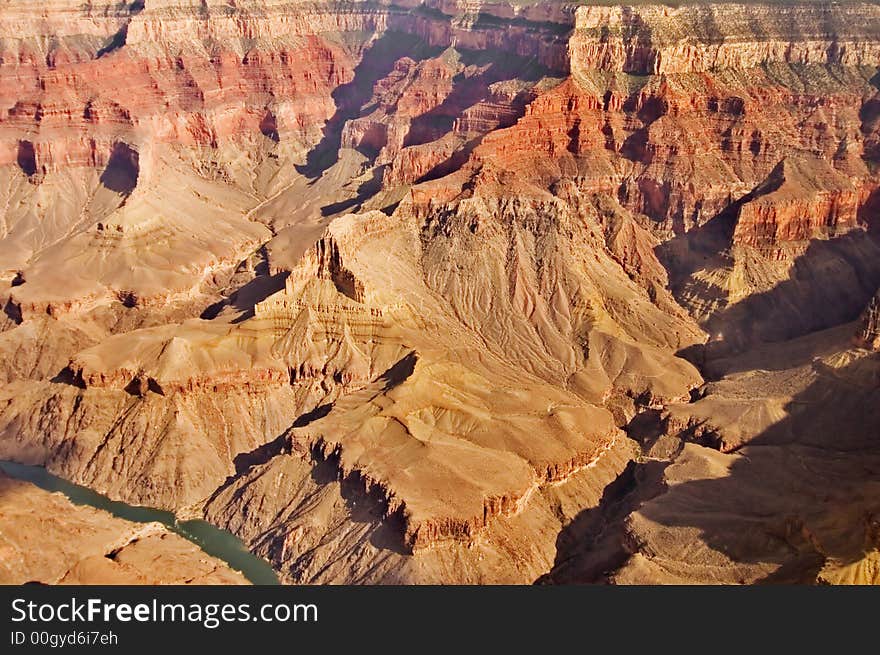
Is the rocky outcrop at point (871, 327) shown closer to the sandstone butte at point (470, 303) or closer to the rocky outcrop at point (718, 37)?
the sandstone butte at point (470, 303)

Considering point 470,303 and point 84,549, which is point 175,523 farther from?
point 470,303

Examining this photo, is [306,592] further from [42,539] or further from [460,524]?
[42,539]

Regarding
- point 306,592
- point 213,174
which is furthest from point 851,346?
point 213,174

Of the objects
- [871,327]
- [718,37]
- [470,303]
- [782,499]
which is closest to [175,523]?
[470,303]

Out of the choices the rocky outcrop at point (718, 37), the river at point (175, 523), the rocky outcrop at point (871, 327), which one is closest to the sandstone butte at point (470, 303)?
the rocky outcrop at point (871, 327)

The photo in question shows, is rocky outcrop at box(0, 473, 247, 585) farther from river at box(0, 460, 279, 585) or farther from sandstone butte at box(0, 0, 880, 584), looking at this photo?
river at box(0, 460, 279, 585)

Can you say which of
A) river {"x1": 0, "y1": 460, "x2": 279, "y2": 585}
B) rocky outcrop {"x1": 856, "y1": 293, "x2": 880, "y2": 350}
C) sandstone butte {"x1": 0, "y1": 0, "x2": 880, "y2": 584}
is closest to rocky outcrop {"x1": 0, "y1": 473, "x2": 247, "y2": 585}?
sandstone butte {"x1": 0, "y1": 0, "x2": 880, "y2": 584}

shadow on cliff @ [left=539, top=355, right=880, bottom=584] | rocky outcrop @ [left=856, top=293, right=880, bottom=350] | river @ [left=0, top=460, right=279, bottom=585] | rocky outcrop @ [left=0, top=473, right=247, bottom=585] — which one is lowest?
river @ [left=0, top=460, right=279, bottom=585]
